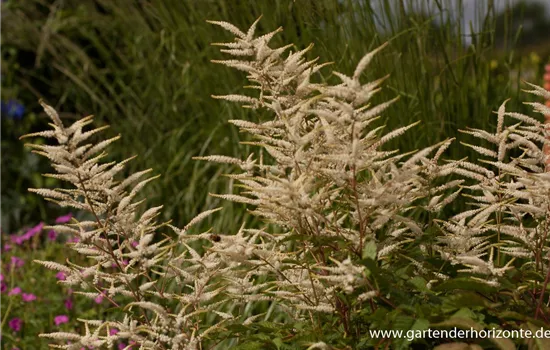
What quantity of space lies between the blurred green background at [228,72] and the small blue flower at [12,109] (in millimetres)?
206

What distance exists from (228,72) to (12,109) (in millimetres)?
2861

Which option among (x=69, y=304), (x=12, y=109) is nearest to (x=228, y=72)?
(x=69, y=304)

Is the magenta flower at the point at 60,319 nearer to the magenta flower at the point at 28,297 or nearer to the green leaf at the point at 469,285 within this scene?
the magenta flower at the point at 28,297

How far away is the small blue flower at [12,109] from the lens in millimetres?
5766

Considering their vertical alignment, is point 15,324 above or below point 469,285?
below

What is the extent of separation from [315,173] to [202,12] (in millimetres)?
2360

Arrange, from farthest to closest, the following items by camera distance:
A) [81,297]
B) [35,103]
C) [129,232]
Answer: [35,103]
[81,297]
[129,232]

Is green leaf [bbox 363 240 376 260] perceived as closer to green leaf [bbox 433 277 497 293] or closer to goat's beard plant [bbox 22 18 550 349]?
goat's beard plant [bbox 22 18 550 349]

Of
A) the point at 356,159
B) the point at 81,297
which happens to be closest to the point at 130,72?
the point at 81,297

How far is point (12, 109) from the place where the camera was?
19.1ft

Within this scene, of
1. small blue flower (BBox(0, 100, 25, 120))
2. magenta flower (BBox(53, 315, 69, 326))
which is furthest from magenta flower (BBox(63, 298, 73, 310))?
small blue flower (BBox(0, 100, 25, 120))

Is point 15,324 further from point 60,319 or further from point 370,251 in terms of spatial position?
point 370,251

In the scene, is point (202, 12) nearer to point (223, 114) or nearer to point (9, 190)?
point (223, 114)

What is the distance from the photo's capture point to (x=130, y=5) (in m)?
4.46
